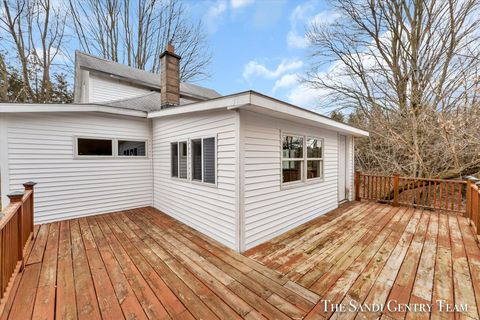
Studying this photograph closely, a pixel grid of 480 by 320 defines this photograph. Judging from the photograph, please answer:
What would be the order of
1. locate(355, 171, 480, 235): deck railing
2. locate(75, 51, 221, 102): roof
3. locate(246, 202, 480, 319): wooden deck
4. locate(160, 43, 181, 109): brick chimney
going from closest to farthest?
locate(246, 202, 480, 319): wooden deck < locate(355, 171, 480, 235): deck railing < locate(160, 43, 181, 109): brick chimney < locate(75, 51, 221, 102): roof

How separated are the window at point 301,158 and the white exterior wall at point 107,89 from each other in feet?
26.6

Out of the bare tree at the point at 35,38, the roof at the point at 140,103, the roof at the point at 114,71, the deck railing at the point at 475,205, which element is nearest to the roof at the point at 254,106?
the roof at the point at 140,103

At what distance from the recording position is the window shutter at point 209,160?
366 centimetres

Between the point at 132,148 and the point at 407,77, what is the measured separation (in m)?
10.4

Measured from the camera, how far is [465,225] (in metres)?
4.21

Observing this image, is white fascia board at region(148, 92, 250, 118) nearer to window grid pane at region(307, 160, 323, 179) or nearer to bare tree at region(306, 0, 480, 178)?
window grid pane at region(307, 160, 323, 179)

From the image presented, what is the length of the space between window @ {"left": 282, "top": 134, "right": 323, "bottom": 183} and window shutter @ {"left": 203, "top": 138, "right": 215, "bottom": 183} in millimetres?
1419

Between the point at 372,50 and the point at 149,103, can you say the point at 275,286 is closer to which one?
the point at 149,103

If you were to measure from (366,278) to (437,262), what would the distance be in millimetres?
1296

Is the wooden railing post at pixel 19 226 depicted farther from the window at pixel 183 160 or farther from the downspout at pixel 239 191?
the downspout at pixel 239 191

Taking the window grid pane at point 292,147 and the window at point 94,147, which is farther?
the window at point 94,147

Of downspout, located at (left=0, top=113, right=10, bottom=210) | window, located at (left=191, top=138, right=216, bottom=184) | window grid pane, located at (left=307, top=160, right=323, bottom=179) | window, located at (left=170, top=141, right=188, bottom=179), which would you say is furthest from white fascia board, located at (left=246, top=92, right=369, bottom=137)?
downspout, located at (left=0, top=113, right=10, bottom=210)

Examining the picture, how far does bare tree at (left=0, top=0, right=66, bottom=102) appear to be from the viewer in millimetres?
8789

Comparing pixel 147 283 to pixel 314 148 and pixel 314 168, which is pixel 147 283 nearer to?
pixel 314 168
